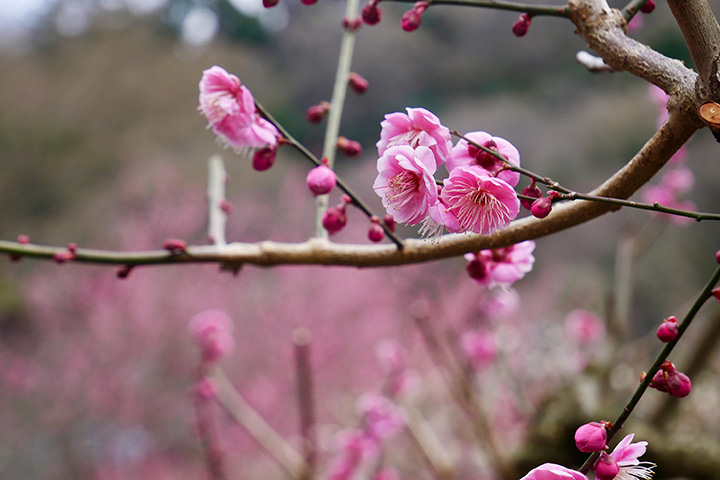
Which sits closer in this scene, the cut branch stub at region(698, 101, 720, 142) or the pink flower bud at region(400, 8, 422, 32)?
the cut branch stub at region(698, 101, 720, 142)

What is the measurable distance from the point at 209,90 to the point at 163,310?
2.53 metres

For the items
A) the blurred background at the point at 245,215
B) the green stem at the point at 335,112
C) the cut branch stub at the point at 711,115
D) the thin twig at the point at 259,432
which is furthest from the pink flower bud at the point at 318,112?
the blurred background at the point at 245,215

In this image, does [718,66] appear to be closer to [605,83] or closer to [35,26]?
[605,83]

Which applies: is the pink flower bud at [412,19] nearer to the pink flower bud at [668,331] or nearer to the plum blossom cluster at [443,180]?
the plum blossom cluster at [443,180]

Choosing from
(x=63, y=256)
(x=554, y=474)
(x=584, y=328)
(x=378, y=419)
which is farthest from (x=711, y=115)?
(x=584, y=328)

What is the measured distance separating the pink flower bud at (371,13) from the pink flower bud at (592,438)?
34 centimetres

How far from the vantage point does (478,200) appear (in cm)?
29

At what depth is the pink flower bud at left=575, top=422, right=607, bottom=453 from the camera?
256 millimetres

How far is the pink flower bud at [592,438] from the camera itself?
0.26 meters

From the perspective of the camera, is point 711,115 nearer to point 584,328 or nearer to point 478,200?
point 478,200

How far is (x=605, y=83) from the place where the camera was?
2984mm

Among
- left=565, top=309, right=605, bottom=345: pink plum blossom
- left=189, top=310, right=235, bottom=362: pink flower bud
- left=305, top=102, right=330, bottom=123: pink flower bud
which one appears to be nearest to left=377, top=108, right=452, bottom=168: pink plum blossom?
left=305, top=102, right=330, bottom=123: pink flower bud

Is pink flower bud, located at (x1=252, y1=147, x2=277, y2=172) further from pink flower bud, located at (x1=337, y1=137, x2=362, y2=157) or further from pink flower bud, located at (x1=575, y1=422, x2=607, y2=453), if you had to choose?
pink flower bud, located at (x1=575, y1=422, x2=607, y2=453)

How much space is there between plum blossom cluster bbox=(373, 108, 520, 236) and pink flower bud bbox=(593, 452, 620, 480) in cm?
13
